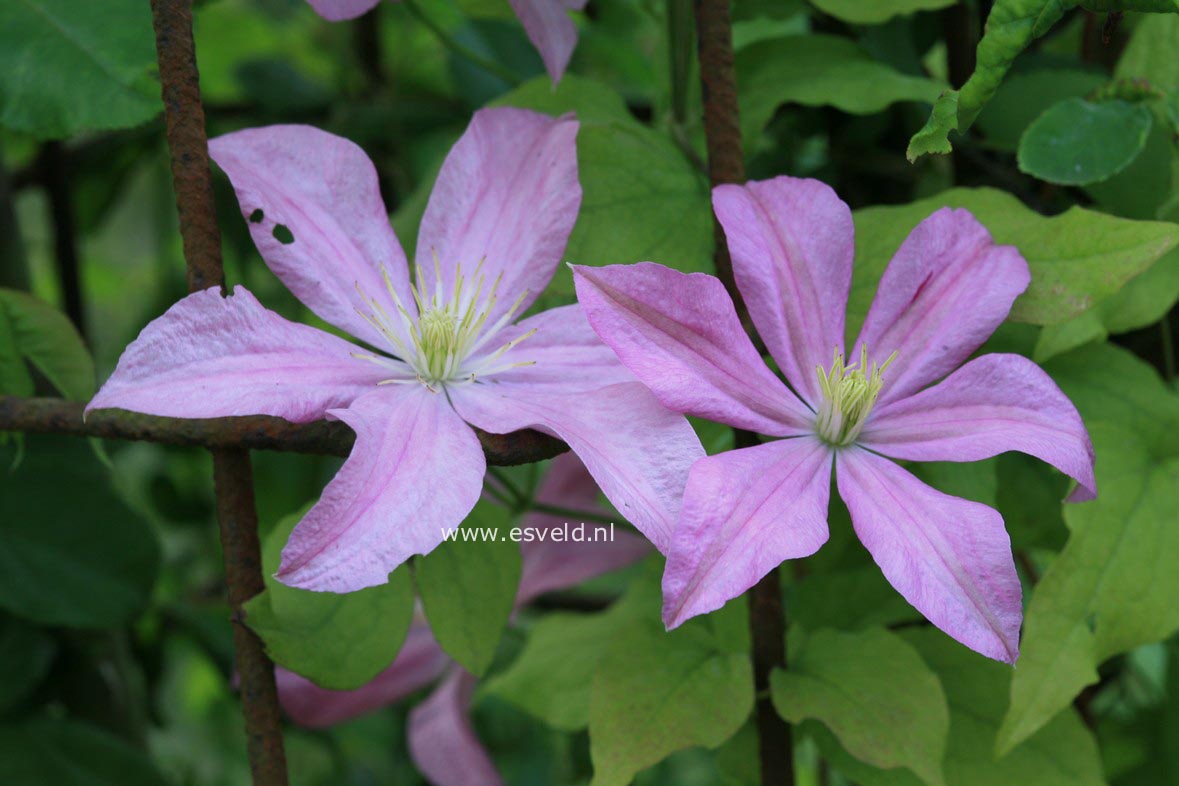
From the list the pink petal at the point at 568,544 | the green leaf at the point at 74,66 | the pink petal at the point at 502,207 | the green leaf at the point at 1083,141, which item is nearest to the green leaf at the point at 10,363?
the green leaf at the point at 74,66

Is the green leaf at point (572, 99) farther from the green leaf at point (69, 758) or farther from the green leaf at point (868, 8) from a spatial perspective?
the green leaf at point (69, 758)

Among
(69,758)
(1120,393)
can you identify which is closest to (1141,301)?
(1120,393)

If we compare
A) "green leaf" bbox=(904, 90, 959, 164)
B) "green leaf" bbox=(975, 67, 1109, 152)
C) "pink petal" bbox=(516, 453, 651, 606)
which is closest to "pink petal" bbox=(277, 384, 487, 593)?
"green leaf" bbox=(904, 90, 959, 164)

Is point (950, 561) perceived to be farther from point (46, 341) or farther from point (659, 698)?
point (46, 341)

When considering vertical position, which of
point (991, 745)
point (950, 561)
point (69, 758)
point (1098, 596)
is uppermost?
point (950, 561)

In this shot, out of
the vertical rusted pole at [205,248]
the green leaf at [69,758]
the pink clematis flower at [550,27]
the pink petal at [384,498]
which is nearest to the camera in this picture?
the pink petal at [384,498]

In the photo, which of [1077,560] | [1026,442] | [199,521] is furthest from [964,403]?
[199,521]
